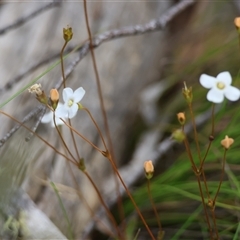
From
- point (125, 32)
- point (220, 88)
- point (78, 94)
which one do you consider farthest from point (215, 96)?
point (125, 32)

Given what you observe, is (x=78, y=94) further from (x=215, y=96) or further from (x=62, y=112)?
(x=215, y=96)

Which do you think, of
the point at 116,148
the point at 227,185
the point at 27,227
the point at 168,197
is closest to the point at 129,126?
the point at 116,148

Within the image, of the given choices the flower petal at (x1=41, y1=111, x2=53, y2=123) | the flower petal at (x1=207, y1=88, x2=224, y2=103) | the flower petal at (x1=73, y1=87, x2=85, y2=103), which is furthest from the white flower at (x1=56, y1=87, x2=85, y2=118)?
the flower petal at (x1=207, y1=88, x2=224, y2=103)

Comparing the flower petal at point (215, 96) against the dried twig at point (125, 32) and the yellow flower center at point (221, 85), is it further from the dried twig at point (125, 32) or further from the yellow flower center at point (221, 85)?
the dried twig at point (125, 32)

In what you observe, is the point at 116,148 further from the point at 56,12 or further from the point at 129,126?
the point at 56,12

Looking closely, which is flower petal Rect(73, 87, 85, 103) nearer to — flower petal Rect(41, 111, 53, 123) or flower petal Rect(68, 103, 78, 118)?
flower petal Rect(68, 103, 78, 118)

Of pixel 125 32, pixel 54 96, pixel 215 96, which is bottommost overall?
pixel 54 96

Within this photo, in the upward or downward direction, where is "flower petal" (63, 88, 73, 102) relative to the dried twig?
downward

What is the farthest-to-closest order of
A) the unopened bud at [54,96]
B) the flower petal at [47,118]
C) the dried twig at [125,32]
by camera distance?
the dried twig at [125,32]
the flower petal at [47,118]
the unopened bud at [54,96]

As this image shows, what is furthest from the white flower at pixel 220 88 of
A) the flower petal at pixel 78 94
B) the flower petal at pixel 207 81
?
the flower petal at pixel 78 94
